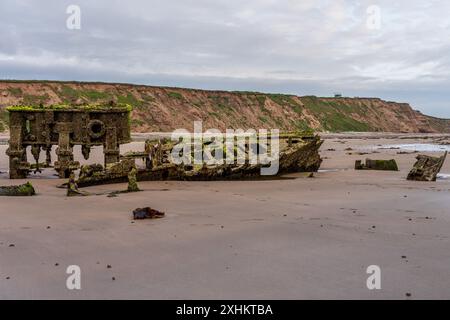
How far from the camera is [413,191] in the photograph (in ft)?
35.6

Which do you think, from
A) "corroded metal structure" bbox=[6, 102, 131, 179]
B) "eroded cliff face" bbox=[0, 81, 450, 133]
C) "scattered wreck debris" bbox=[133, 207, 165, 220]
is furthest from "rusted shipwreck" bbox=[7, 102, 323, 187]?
"eroded cliff face" bbox=[0, 81, 450, 133]

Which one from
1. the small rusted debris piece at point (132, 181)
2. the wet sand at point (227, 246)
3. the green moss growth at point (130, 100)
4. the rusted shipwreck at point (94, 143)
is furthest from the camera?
the green moss growth at point (130, 100)

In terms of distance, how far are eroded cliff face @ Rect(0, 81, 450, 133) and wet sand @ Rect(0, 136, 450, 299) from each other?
51.9m

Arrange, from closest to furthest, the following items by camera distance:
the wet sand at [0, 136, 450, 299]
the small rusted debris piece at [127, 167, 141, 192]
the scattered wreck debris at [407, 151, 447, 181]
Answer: the wet sand at [0, 136, 450, 299], the small rusted debris piece at [127, 167, 141, 192], the scattered wreck debris at [407, 151, 447, 181]

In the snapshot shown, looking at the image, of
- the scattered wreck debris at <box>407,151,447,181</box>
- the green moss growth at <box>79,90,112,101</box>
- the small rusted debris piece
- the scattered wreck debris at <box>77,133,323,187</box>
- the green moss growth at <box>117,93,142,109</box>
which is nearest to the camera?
the small rusted debris piece

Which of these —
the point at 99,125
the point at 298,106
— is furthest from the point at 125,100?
the point at 99,125

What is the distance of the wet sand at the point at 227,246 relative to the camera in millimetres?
4191

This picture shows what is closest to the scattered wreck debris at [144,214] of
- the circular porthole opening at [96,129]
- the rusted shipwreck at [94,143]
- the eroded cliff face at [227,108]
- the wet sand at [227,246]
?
the wet sand at [227,246]

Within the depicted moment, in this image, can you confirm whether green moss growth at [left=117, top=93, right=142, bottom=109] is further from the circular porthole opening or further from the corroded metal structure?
the circular porthole opening

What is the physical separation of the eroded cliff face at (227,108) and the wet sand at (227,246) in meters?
51.9

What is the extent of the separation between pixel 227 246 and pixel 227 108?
85896 millimetres

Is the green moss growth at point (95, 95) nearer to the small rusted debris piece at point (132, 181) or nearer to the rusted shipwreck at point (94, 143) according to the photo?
the rusted shipwreck at point (94, 143)

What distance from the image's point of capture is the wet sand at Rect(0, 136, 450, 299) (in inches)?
165

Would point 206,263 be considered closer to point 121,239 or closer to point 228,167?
point 121,239
